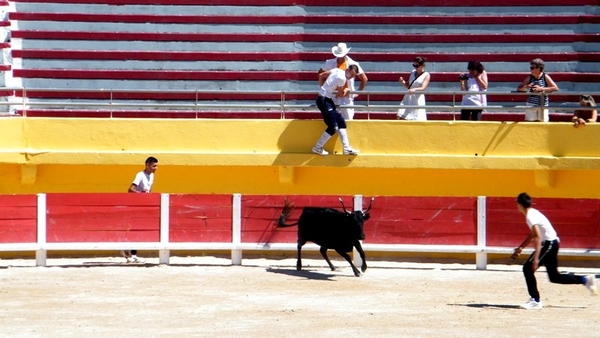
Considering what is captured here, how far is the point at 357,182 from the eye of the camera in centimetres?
1803

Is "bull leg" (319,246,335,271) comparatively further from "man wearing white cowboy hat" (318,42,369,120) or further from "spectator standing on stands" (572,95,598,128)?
"spectator standing on stands" (572,95,598,128)

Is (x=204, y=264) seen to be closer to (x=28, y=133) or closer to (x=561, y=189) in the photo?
(x=28, y=133)

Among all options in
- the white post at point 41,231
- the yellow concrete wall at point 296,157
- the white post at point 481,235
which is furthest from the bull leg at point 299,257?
the white post at point 41,231

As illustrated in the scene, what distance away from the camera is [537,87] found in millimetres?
17266

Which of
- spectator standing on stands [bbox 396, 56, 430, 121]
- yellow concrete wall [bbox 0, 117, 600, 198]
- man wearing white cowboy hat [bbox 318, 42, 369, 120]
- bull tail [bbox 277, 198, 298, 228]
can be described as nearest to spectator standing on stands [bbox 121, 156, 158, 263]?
yellow concrete wall [bbox 0, 117, 600, 198]

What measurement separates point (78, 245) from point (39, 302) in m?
3.29

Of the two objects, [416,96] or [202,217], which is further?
[416,96]

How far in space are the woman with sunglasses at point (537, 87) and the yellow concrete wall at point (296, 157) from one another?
210 mm

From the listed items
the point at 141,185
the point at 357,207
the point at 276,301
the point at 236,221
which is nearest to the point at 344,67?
the point at 357,207

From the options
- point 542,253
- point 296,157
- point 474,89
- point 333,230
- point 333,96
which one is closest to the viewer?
point 542,253

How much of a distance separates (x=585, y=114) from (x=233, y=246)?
15.6 ft

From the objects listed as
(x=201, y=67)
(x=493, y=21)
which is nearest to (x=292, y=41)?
(x=201, y=67)

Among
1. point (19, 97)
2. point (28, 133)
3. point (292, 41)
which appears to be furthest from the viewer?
point (292, 41)

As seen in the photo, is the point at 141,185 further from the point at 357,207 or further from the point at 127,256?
the point at 357,207
